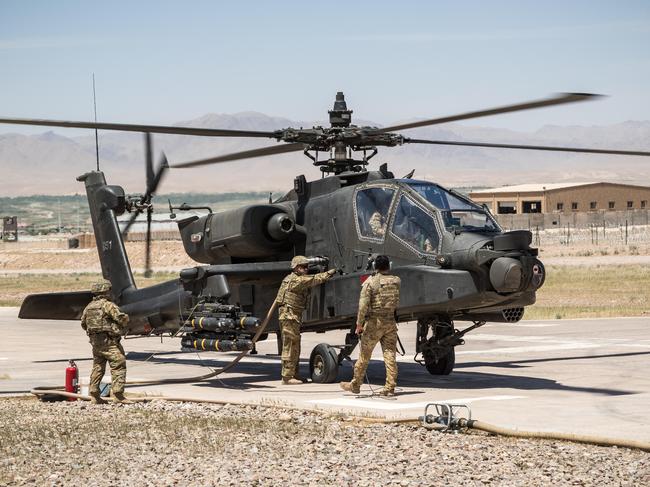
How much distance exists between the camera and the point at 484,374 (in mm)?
17609

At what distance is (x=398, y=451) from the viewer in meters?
10.3

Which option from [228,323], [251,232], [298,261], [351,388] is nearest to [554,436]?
[351,388]

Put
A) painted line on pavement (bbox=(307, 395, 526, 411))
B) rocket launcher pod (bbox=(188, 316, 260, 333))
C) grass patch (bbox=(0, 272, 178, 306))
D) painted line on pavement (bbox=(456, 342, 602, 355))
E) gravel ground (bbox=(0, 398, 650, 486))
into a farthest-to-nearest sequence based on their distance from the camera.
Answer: grass patch (bbox=(0, 272, 178, 306)) → painted line on pavement (bbox=(456, 342, 602, 355)) → rocket launcher pod (bbox=(188, 316, 260, 333)) → painted line on pavement (bbox=(307, 395, 526, 411)) → gravel ground (bbox=(0, 398, 650, 486))

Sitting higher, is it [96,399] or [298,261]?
[298,261]

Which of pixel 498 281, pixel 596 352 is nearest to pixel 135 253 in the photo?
pixel 596 352

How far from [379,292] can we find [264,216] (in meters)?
3.33

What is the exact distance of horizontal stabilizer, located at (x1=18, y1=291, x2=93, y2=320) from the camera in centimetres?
2036

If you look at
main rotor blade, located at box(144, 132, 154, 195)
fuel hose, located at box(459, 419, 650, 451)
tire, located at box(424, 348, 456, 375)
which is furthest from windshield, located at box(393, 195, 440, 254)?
main rotor blade, located at box(144, 132, 154, 195)

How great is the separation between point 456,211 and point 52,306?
8.70 m

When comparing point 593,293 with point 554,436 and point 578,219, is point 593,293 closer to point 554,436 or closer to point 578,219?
point 554,436

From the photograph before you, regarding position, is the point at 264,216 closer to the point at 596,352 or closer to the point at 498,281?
the point at 498,281

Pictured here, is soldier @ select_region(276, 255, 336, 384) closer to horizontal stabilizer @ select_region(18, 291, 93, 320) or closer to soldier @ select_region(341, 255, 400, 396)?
soldier @ select_region(341, 255, 400, 396)

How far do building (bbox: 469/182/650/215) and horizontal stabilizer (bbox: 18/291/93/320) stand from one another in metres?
90.7

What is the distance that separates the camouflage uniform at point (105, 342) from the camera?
14328 mm
